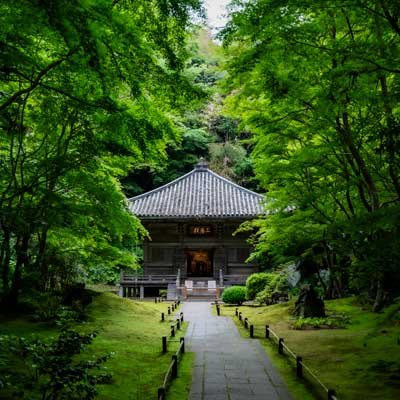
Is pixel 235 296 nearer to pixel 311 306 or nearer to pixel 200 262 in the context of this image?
pixel 311 306

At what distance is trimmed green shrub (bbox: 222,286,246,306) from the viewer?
22359 millimetres

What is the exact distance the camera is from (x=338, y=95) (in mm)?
7602

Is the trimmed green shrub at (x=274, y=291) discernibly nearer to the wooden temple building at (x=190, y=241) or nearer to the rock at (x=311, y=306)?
the wooden temple building at (x=190, y=241)

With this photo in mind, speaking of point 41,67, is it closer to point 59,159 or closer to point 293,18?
point 59,159

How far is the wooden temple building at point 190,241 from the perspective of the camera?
26.6m

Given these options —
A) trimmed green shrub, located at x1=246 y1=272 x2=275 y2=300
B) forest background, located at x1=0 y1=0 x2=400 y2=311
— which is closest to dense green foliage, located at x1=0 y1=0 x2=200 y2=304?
forest background, located at x1=0 y1=0 x2=400 y2=311

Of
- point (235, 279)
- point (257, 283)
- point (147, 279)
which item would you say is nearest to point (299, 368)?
point (257, 283)

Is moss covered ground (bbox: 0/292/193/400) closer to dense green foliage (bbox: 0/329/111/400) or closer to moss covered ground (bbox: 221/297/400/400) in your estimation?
dense green foliage (bbox: 0/329/111/400)

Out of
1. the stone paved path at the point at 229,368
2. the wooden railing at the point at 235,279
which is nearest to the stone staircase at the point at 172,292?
the wooden railing at the point at 235,279

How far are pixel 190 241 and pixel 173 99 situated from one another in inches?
850

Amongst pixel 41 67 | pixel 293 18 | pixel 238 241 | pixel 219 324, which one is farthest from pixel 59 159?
pixel 238 241

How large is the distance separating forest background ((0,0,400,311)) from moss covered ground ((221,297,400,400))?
1.37m

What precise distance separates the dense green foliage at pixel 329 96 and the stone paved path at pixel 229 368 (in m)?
2.64

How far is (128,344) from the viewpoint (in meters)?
10.7
